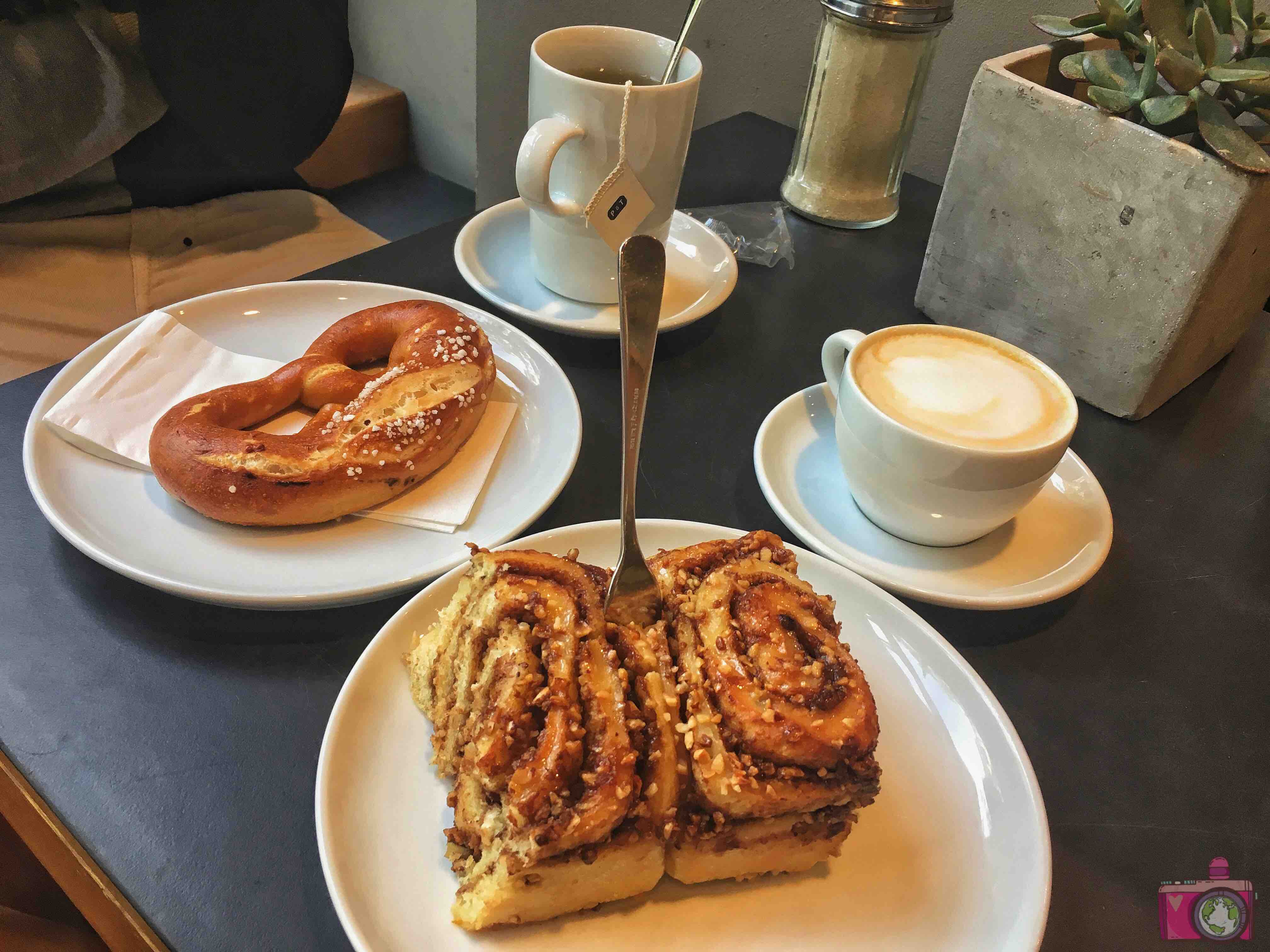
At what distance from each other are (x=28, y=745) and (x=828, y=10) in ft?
4.10

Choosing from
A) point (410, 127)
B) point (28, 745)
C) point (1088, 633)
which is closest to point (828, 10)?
point (1088, 633)

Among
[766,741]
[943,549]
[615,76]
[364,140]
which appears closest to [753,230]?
[615,76]

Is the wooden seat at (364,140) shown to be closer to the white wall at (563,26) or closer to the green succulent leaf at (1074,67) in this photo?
the white wall at (563,26)

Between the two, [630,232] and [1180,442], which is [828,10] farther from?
[1180,442]

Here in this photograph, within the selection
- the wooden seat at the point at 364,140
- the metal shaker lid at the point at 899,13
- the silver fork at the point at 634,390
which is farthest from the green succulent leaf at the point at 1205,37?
the wooden seat at the point at 364,140

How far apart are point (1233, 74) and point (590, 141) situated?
65 cm

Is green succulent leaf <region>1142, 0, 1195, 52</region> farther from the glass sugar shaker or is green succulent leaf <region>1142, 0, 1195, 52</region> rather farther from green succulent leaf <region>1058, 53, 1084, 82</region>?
the glass sugar shaker

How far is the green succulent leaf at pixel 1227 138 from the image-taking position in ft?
2.71

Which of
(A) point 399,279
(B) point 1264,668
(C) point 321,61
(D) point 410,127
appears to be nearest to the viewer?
(B) point 1264,668

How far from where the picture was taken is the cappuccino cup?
74 cm

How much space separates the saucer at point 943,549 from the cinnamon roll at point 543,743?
28 centimetres

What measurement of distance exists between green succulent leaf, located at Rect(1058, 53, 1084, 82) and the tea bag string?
498mm

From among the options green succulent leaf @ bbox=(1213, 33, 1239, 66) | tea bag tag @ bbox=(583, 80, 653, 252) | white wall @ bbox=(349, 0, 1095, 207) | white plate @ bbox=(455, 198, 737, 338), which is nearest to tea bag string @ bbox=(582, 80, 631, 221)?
tea bag tag @ bbox=(583, 80, 653, 252)

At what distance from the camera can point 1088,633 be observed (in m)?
0.79
